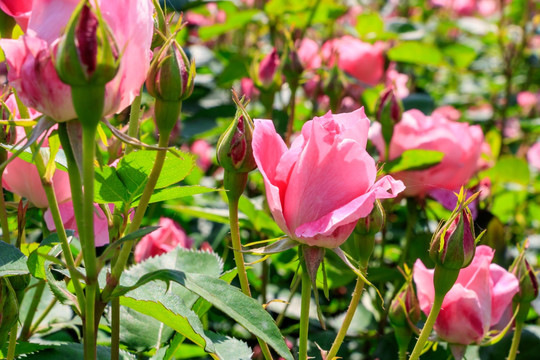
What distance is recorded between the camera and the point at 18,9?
0.77m

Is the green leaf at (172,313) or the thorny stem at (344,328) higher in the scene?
the green leaf at (172,313)

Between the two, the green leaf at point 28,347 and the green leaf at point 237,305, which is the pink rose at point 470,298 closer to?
the green leaf at point 237,305

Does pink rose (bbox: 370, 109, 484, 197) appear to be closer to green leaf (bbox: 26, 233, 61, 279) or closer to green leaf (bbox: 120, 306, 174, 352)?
A: green leaf (bbox: 120, 306, 174, 352)

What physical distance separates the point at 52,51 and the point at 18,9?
0.21 meters

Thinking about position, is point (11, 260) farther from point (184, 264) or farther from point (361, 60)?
point (361, 60)

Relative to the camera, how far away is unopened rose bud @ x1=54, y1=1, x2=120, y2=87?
1.82 ft

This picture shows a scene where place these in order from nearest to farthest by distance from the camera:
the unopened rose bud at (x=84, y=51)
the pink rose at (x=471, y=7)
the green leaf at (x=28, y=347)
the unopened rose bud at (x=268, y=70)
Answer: the unopened rose bud at (x=84, y=51) < the green leaf at (x=28, y=347) < the unopened rose bud at (x=268, y=70) < the pink rose at (x=471, y=7)

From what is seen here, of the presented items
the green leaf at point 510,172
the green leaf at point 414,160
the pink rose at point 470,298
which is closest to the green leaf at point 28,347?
the pink rose at point 470,298

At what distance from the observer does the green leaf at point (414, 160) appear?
60.3 inches

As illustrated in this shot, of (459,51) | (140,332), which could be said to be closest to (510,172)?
(459,51)

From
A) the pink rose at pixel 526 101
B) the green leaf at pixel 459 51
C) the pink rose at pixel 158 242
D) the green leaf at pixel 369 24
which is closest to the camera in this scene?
the pink rose at pixel 158 242

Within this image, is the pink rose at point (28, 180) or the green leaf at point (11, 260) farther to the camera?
the pink rose at point (28, 180)

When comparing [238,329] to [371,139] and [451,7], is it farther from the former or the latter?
[451,7]

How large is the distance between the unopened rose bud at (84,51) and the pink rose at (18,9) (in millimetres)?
230
